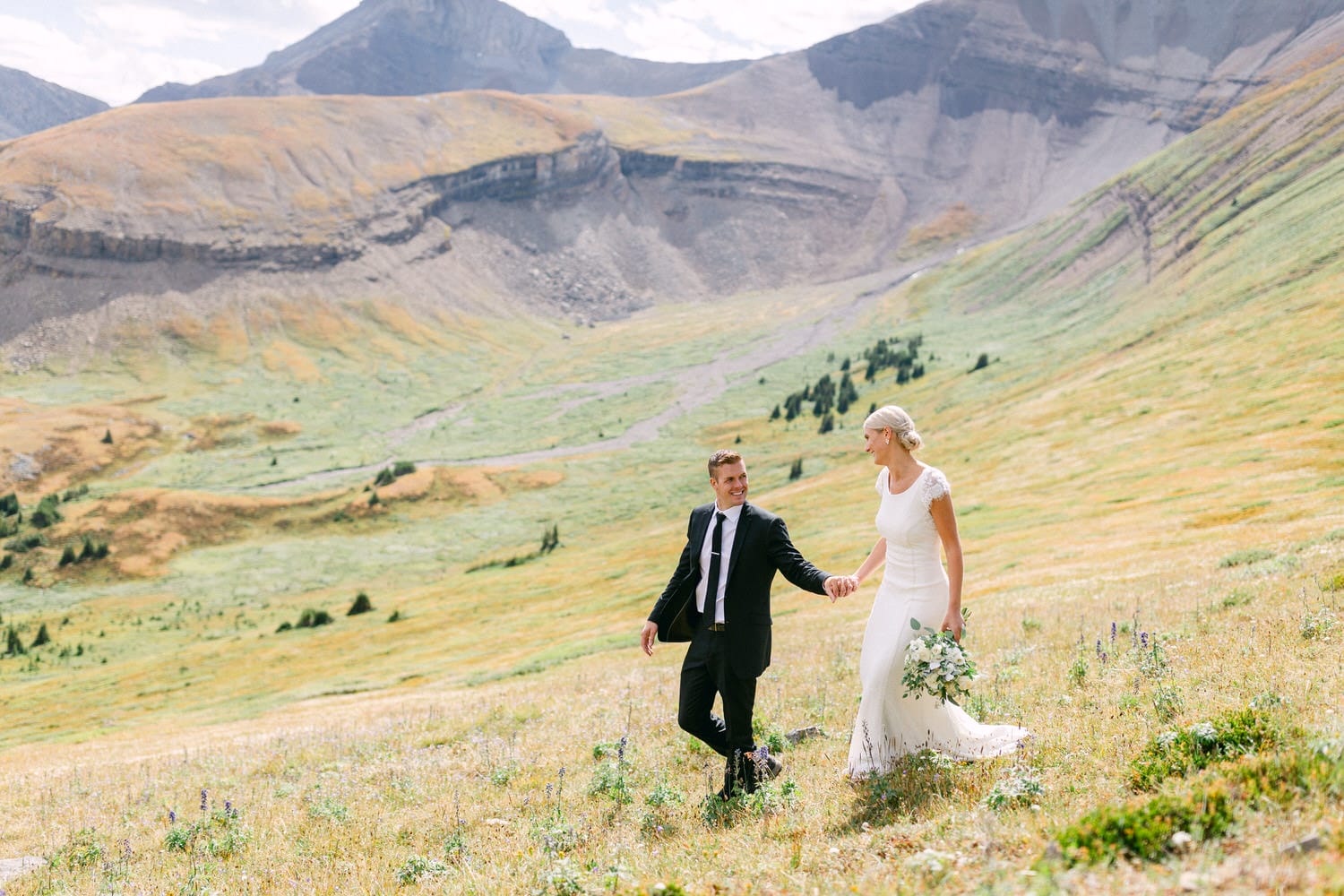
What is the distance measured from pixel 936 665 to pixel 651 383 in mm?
149503

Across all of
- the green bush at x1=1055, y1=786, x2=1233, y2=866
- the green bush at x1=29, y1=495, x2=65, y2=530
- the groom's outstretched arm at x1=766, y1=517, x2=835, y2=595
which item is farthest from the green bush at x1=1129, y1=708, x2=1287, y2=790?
the green bush at x1=29, y1=495, x2=65, y2=530

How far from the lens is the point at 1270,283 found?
7050cm

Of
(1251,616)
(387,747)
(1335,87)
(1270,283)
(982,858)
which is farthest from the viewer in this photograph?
(1335,87)

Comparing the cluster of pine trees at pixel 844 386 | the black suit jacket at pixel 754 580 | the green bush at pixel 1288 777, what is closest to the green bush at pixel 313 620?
the black suit jacket at pixel 754 580

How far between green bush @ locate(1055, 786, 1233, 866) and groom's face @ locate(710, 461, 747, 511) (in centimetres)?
434

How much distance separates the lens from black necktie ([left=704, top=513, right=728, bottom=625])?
30.8 ft

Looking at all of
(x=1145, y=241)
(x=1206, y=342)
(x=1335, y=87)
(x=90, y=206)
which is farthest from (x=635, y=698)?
(x=90, y=206)

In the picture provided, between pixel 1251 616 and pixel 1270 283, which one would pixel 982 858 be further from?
pixel 1270 283

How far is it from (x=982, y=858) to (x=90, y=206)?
199465mm

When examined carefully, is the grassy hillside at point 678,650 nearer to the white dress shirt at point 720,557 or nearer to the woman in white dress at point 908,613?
the woman in white dress at point 908,613

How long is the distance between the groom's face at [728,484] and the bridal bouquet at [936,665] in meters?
2.15

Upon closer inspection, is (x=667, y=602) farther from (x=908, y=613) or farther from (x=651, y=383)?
(x=651, y=383)

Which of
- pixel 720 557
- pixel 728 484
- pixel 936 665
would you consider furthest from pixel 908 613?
pixel 728 484

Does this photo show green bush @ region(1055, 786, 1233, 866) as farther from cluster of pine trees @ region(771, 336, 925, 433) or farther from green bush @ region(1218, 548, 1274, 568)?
cluster of pine trees @ region(771, 336, 925, 433)
